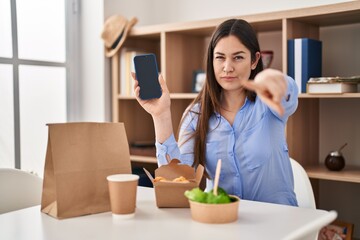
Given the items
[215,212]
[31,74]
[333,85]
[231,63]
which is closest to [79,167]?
[215,212]

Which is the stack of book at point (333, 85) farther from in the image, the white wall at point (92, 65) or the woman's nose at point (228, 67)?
the white wall at point (92, 65)

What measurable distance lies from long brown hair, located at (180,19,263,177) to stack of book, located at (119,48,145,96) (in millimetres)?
1298

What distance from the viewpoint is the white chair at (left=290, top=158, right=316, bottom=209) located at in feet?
5.57

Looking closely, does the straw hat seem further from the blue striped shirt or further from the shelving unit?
the blue striped shirt

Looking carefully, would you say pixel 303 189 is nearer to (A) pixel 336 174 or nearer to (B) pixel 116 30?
(A) pixel 336 174

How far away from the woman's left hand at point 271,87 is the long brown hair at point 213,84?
2.61 feet

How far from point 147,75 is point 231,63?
15.0 inches

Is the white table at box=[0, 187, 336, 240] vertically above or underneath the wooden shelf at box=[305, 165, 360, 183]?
above

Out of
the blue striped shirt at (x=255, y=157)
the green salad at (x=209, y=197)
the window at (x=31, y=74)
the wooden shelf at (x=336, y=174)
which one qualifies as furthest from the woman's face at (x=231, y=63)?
the window at (x=31, y=74)

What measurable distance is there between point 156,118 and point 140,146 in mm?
1579

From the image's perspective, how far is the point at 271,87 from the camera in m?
0.84

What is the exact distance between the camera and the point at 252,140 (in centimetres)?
164

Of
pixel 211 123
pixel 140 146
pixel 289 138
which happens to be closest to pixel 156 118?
pixel 211 123

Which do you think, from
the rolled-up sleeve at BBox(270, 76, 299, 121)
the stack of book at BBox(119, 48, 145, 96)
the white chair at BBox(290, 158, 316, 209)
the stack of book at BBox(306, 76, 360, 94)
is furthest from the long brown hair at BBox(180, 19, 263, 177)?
the stack of book at BBox(119, 48, 145, 96)
